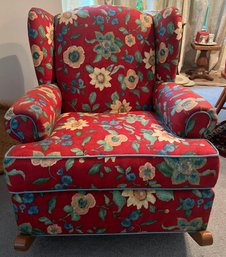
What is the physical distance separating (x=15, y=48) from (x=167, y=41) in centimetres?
110

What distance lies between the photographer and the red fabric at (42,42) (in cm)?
129

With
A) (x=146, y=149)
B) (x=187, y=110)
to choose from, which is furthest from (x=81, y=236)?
(x=187, y=110)

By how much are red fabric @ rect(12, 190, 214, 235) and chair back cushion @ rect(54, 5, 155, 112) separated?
0.57 m

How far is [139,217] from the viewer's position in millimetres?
1033

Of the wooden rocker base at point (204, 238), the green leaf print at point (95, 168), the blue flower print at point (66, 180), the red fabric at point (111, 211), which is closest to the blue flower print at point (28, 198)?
the red fabric at point (111, 211)

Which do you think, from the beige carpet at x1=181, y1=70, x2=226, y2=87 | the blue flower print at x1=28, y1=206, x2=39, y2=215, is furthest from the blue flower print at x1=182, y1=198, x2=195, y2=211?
the beige carpet at x1=181, y1=70, x2=226, y2=87

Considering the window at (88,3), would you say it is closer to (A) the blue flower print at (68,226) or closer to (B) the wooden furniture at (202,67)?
(B) the wooden furniture at (202,67)

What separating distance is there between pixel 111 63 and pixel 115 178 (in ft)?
2.29

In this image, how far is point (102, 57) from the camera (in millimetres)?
1409

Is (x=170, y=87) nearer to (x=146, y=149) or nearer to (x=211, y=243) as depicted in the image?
(x=146, y=149)

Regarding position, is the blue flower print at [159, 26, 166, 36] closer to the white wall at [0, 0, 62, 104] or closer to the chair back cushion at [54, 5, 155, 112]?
the chair back cushion at [54, 5, 155, 112]

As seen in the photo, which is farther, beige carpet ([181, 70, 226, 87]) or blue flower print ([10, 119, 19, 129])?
beige carpet ([181, 70, 226, 87])

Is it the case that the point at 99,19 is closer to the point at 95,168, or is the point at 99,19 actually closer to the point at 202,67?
the point at 95,168

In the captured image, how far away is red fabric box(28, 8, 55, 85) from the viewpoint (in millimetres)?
1287
